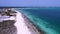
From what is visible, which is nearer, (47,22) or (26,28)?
(26,28)

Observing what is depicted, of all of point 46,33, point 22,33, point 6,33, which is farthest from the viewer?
point 46,33

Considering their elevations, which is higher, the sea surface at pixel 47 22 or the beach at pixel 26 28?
the beach at pixel 26 28

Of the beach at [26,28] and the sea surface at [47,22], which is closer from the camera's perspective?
the beach at [26,28]

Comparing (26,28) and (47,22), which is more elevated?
(26,28)

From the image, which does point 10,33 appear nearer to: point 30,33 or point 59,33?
point 30,33

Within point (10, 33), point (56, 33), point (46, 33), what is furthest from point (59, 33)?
point (10, 33)

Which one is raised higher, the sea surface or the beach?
the beach

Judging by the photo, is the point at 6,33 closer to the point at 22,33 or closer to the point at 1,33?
the point at 1,33

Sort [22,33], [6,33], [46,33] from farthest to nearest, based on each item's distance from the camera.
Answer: [46,33]
[22,33]
[6,33]

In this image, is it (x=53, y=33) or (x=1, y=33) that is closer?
(x=1, y=33)

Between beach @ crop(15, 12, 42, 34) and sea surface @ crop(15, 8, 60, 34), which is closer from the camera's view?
beach @ crop(15, 12, 42, 34)
